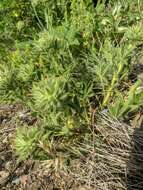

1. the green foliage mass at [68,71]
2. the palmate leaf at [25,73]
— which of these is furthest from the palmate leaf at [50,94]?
the palmate leaf at [25,73]

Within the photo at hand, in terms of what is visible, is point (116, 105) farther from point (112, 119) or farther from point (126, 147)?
point (126, 147)

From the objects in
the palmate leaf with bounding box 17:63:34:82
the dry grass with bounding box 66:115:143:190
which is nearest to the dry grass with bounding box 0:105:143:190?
the dry grass with bounding box 66:115:143:190

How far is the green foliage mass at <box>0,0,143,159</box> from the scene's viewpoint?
6.76 feet

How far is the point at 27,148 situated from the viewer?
1.94 metres

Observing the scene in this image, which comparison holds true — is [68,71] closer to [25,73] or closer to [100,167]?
[25,73]

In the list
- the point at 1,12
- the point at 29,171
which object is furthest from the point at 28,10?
the point at 29,171

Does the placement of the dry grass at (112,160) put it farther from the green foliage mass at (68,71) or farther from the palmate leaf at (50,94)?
the palmate leaf at (50,94)

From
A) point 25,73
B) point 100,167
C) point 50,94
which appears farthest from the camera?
point 25,73

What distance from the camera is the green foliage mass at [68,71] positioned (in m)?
2.06

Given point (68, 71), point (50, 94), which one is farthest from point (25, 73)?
point (50, 94)

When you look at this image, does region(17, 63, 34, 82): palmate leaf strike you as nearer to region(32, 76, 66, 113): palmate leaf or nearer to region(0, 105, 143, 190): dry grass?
region(32, 76, 66, 113): palmate leaf

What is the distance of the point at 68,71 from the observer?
231 centimetres

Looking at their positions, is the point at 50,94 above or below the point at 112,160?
above

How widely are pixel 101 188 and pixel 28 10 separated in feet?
6.48
